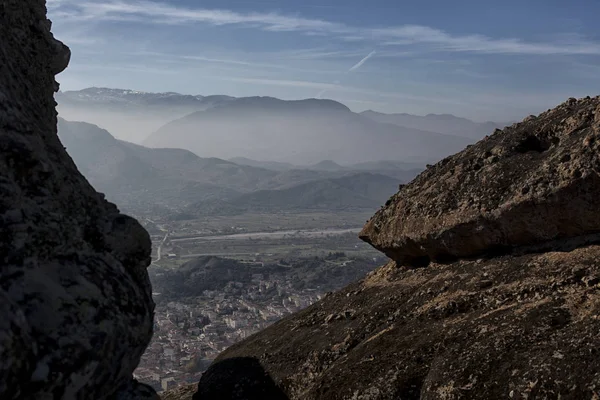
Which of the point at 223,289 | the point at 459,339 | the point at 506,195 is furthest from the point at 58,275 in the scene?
the point at 223,289

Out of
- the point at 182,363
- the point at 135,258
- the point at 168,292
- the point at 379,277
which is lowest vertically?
the point at 168,292

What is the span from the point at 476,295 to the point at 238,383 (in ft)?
22.5

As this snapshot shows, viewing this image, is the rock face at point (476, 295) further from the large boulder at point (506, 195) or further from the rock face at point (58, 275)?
the rock face at point (58, 275)

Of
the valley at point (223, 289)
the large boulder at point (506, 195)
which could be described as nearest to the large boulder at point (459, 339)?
the large boulder at point (506, 195)

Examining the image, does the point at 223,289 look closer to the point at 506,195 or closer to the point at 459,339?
the point at 506,195

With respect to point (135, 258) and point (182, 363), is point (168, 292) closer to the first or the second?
point (182, 363)

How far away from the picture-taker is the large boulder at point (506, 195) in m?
15.8

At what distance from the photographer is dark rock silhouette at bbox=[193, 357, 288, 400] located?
16531 millimetres

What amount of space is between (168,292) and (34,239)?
360ft

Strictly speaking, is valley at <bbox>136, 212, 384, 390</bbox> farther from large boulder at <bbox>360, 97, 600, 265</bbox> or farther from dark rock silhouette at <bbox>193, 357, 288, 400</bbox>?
large boulder at <bbox>360, 97, 600, 265</bbox>

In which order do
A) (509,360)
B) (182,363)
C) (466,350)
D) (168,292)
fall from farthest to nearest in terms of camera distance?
1. (168,292)
2. (182,363)
3. (466,350)
4. (509,360)

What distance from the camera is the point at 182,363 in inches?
Answer: 2431

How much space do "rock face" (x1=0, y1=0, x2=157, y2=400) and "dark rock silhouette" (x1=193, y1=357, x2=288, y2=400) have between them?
18.1 ft

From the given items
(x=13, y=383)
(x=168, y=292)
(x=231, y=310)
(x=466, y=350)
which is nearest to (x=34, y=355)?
(x=13, y=383)
